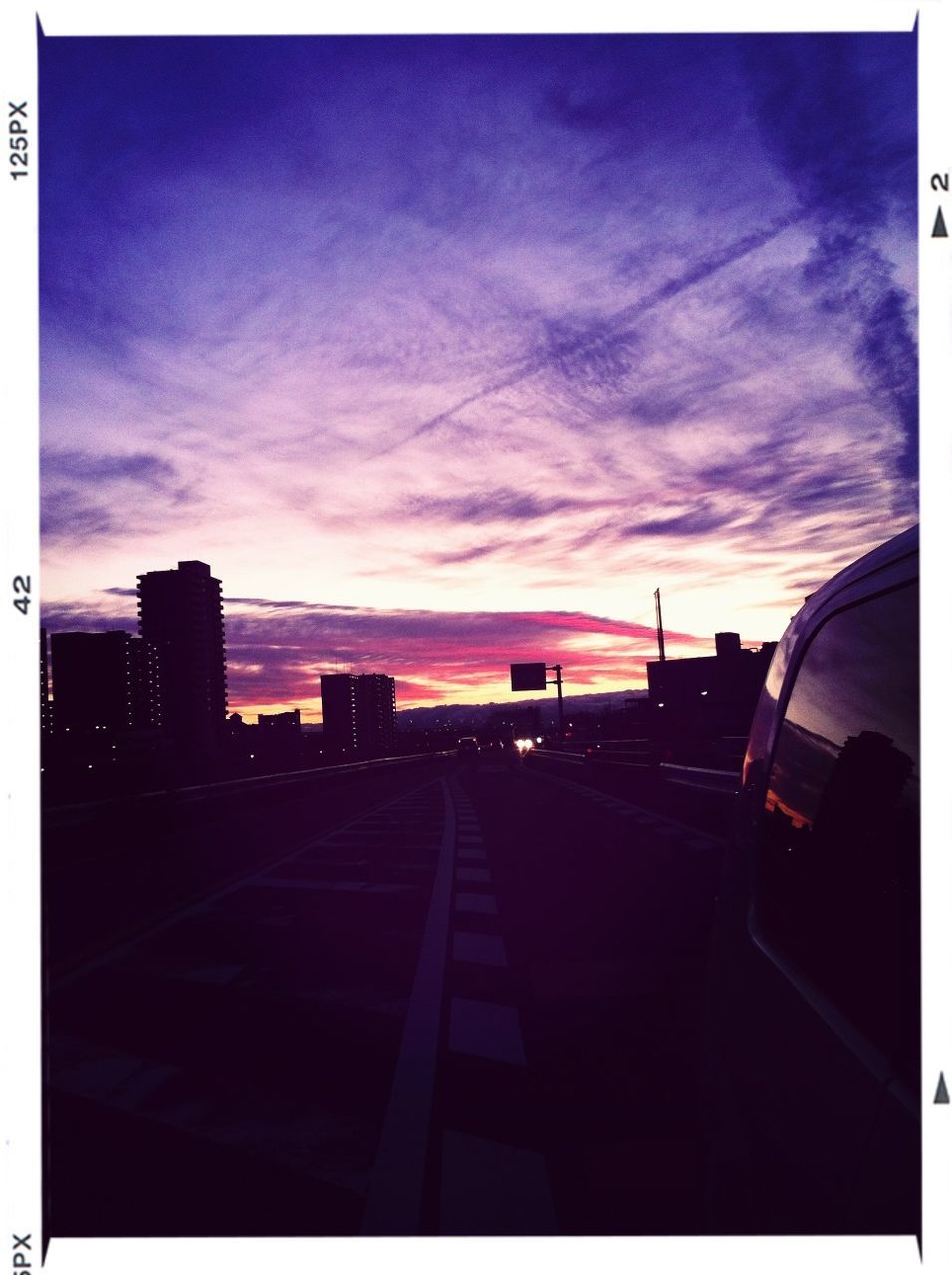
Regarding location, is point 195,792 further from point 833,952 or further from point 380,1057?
point 833,952

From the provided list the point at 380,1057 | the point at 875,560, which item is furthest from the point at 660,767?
the point at 875,560

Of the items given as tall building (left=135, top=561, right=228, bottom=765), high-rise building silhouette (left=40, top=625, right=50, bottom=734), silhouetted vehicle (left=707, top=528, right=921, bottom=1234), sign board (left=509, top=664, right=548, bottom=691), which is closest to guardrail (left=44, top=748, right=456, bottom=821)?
high-rise building silhouette (left=40, top=625, right=50, bottom=734)

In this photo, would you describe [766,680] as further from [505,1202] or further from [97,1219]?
[97,1219]

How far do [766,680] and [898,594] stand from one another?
969 mm

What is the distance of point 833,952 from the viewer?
1.89m

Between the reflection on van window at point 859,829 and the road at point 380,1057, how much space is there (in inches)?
37.8

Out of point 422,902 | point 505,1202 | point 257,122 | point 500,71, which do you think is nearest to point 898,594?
point 500,71

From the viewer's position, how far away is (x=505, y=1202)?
3207 millimetres

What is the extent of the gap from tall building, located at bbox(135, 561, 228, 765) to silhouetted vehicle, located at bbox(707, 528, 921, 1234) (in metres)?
46.3

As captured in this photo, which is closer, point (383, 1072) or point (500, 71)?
point (500, 71)

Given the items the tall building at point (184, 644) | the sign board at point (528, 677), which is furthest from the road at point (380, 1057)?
the sign board at point (528, 677)

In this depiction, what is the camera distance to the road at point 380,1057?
10.6 feet

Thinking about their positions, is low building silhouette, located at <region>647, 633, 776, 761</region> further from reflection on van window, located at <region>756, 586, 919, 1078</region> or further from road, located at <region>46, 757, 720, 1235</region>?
reflection on van window, located at <region>756, 586, 919, 1078</region>

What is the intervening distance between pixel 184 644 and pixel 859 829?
228ft
